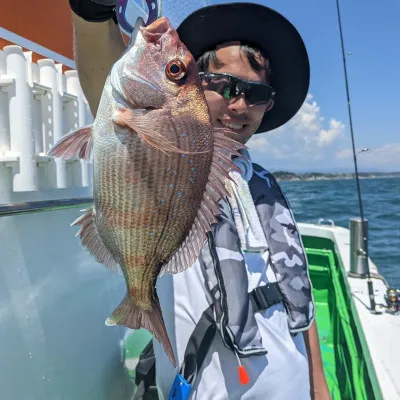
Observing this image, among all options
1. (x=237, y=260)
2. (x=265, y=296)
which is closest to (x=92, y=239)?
(x=237, y=260)

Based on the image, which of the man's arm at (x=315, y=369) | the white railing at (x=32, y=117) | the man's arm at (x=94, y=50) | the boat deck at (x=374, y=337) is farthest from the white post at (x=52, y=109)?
the boat deck at (x=374, y=337)

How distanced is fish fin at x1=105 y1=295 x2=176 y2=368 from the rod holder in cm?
→ 320

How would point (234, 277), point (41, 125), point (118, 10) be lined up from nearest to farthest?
point (118, 10) < point (234, 277) < point (41, 125)

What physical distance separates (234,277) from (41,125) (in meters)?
1.32

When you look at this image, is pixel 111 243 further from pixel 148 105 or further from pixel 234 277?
pixel 234 277

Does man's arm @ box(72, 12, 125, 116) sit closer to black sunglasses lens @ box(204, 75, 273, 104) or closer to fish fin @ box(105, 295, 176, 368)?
black sunglasses lens @ box(204, 75, 273, 104)

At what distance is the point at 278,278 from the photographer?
1.69 m

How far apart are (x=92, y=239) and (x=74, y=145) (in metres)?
0.26

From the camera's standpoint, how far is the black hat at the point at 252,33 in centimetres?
179

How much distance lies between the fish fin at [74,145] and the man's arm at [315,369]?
137 centimetres

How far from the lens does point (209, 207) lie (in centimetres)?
109

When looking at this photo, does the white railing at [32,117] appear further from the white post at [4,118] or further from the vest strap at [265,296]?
the vest strap at [265,296]

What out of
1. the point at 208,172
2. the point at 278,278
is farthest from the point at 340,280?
the point at 208,172

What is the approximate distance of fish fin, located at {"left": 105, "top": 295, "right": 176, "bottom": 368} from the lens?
3.42 ft
